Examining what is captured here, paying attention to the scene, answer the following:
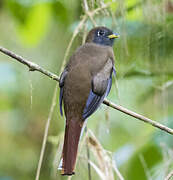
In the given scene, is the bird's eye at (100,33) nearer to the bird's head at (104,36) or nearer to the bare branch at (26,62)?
the bird's head at (104,36)

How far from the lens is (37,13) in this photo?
174 inches

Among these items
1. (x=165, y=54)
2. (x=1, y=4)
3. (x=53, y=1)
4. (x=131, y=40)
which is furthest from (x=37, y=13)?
(x=165, y=54)

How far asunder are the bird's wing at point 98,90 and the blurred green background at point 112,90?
0.09m

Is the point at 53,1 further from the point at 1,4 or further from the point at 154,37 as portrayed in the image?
the point at 154,37

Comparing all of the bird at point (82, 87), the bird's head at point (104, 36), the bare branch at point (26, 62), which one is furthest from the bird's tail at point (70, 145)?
the bird's head at point (104, 36)

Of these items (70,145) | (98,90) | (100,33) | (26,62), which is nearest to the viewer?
(26,62)

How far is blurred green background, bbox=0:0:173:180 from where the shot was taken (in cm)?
329

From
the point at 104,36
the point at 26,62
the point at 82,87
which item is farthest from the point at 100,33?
the point at 26,62

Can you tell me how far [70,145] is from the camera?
2826mm

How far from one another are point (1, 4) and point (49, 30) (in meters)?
0.83

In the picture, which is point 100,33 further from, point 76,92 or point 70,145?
point 70,145

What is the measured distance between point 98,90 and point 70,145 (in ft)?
1.41

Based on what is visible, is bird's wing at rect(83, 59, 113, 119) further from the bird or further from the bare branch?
the bare branch

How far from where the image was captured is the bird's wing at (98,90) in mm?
3062
